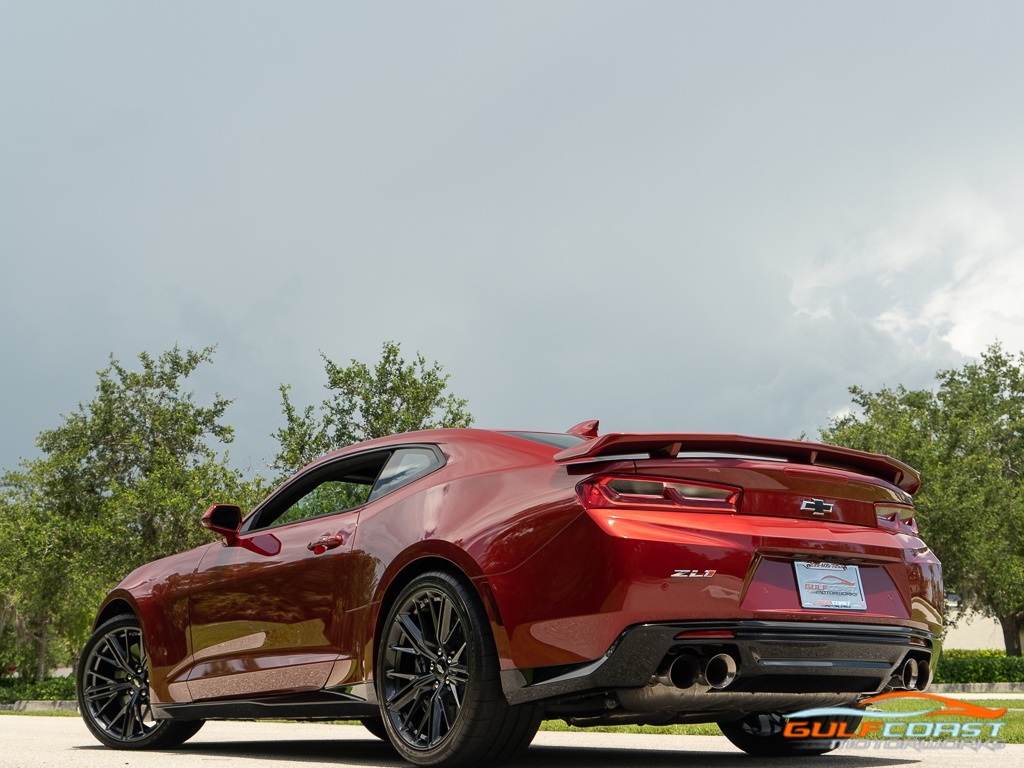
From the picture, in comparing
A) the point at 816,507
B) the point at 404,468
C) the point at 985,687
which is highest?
the point at 404,468

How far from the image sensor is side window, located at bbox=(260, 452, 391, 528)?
6137 mm

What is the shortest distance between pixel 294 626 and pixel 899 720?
13.6 ft

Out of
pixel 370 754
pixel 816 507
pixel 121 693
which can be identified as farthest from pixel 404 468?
pixel 121 693

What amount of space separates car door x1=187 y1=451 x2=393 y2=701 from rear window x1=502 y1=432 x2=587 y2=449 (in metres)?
0.82

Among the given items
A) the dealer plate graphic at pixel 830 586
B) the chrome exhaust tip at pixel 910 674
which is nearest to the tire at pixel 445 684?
the dealer plate graphic at pixel 830 586

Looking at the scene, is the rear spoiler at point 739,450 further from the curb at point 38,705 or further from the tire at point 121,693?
the curb at point 38,705

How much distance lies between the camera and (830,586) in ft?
15.5

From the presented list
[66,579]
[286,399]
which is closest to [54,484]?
[66,579]

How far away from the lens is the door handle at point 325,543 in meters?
5.76

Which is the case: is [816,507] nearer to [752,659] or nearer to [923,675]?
[752,659]

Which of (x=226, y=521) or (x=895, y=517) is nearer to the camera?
(x=895, y=517)

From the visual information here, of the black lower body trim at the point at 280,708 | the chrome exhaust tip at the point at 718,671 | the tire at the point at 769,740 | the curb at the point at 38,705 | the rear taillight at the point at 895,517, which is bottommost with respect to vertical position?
the curb at the point at 38,705

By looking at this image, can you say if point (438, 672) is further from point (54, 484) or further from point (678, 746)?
point (54, 484)

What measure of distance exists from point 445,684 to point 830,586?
170 centimetres
